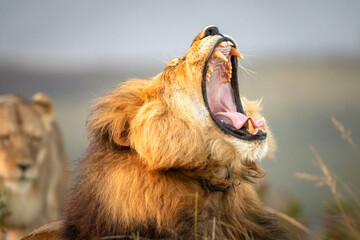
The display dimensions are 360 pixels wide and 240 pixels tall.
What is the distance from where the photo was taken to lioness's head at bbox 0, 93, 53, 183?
305 inches

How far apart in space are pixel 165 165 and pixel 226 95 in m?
0.78

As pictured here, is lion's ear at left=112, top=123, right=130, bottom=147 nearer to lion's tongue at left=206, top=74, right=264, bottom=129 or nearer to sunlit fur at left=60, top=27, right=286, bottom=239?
sunlit fur at left=60, top=27, right=286, bottom=239

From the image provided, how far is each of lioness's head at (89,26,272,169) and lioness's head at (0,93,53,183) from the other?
4289mm

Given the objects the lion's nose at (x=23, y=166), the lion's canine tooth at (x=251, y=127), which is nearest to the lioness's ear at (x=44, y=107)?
the lion's nose at (x=23, y=166)

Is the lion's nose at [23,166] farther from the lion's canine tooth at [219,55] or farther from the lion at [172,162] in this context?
the lion's canine tooth at [219,55]

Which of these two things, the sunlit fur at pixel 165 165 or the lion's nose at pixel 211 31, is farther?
the lion's nose at pixel 211 31

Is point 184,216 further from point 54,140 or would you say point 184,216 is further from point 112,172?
point 54,140

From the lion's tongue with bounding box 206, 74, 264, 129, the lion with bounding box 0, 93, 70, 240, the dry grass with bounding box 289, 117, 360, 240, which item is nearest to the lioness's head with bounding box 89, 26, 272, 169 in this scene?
the lion's tongue with bounding box 206, 74, 264, 129

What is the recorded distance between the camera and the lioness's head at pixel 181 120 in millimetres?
3455

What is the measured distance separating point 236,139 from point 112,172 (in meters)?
0.69

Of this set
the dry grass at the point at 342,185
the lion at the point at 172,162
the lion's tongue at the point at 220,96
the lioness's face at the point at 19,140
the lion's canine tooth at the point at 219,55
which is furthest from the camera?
the lioness's face at the point at 19,140

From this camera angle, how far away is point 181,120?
3529 mm

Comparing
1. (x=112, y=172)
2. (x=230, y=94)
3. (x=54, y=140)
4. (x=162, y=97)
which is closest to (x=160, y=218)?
(x=112, y=172)

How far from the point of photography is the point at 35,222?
8.20m
